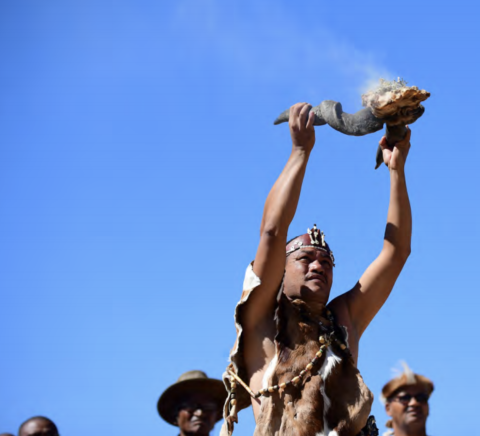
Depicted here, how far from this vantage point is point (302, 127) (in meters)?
5.33

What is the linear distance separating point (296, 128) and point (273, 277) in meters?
0.90

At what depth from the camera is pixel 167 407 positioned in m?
7.18

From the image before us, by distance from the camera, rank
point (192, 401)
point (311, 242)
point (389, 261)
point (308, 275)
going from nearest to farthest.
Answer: point (308, 275)
point (311, 242)
point (389, 261)
point (192, 401)

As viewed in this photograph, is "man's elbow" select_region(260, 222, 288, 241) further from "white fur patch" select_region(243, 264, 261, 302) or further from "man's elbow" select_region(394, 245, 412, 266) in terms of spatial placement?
"man's elbow" select_region(394, 245, 412, 266)

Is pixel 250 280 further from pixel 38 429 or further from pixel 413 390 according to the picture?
pixel 38 429

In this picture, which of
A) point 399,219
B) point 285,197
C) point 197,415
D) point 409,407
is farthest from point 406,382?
point 285,197

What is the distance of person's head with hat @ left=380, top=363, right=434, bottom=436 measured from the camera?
710cm

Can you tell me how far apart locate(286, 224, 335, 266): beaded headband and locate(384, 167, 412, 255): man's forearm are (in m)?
0.40

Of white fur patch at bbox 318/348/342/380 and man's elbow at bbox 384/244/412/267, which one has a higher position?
man's elbow at bbox 384/244/412/267

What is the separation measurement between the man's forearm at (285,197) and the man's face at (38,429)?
3074mm

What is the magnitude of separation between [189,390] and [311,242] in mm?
2097

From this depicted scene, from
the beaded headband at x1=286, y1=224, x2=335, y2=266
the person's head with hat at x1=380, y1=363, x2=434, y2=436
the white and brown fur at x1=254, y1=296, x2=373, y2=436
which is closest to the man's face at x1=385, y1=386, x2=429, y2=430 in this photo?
the person's head with hat at x1=380, y1=363, x2=434, y2=436

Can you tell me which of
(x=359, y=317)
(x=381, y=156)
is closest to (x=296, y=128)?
(x=381, y=156)

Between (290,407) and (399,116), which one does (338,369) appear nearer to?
(290,407)
